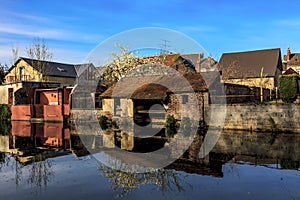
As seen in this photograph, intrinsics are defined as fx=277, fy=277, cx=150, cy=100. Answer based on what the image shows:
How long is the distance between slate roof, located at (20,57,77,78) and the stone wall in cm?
3356

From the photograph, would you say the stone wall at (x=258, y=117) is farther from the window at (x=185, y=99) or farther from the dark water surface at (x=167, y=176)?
the dark water surface at (x=167, y=176)

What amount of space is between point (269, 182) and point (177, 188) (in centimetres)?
252

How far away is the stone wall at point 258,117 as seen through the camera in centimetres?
1617

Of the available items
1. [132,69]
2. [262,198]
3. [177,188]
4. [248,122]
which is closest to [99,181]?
[177,188]

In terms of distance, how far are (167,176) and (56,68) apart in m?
43.3

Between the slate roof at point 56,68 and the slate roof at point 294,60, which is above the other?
the slate roof at point 294,60

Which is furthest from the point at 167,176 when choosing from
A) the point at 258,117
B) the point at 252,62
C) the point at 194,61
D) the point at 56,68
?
the point at 56,68

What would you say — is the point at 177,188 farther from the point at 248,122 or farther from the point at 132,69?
the point at 132,69

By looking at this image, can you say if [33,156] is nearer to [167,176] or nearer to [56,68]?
[167,176]

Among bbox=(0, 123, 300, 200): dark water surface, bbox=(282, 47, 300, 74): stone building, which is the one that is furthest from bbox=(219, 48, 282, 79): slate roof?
bbox=(0, 123, 300, 200): dark water surface

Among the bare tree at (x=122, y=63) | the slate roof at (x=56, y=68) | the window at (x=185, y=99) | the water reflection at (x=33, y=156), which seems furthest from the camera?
the slate roof at (x=56, y=68)

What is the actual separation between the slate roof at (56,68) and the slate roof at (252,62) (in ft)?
86.0

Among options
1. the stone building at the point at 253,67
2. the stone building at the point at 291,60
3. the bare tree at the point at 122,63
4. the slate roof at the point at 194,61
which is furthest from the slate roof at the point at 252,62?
Answer: the stone building at the point at 291,60

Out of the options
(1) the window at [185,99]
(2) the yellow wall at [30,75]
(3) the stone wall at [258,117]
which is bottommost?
(3) the stone wall at [258,117]
